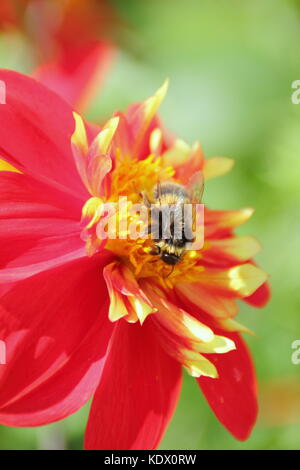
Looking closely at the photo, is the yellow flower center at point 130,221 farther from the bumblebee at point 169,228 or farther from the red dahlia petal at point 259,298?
the red dahlia petal at point 259,298

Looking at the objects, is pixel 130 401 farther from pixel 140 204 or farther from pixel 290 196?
pixel 290 196

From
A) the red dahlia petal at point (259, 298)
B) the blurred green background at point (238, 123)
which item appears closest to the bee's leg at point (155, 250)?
the red dahlia petal at point (259, 298)

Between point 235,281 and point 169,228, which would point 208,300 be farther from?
point 169,228

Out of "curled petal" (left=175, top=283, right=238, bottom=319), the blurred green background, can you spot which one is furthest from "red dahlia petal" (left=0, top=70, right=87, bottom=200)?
the blurred green background

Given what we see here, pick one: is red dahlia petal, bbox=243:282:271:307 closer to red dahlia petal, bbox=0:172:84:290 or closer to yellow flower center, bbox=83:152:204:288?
yellow flower center, bbox=83:152:204:288

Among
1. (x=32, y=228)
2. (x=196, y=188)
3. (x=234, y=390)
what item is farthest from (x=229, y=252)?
(x=32, y=228)

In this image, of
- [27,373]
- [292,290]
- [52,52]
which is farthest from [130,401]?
[52,52]

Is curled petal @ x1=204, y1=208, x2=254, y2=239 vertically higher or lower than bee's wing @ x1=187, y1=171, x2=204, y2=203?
lower
